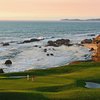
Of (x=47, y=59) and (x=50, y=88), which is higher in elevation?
(x=50, y=88)

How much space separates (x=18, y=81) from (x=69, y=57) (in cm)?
5032

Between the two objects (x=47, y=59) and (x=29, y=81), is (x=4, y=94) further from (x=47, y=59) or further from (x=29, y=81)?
(x=47, y=59)

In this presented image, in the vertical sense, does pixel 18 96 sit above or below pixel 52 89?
above

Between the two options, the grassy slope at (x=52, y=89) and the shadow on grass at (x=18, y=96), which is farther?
the grassy slope at (x=52, y=89)

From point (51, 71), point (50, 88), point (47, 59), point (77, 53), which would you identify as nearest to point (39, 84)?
point (50, 88)

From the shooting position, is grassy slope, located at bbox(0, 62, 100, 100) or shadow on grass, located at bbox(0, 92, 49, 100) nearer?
shadow on grass, located at bbox(0, 92, 49, 100)

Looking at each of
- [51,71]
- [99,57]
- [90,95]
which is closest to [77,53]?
[99,57]

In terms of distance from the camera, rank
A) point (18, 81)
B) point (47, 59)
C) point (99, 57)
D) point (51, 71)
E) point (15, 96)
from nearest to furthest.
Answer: point (15, 96) < point (18, 81) < point (51, 71) < point (99, 57) < point (47, 59)

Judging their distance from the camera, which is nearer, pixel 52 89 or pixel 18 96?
pixel 18 96

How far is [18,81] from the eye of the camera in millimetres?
35219

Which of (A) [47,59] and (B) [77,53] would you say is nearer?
(A) [47,59]

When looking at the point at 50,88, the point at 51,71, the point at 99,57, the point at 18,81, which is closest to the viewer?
the point at 50,88

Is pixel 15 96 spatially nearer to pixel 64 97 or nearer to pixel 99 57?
pixel 64 97

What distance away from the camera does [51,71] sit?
46.2 m
